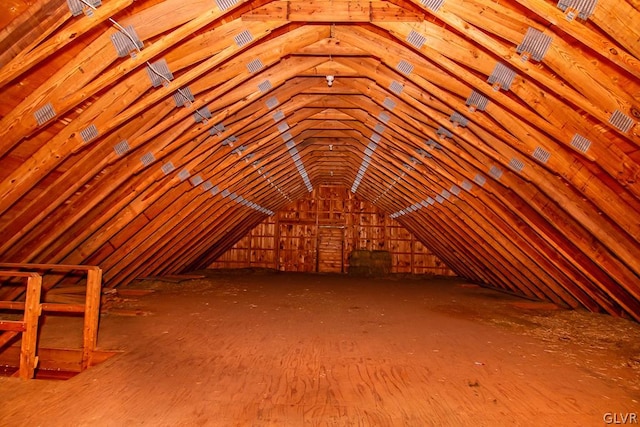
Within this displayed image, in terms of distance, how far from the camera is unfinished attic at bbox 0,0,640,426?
3.53m

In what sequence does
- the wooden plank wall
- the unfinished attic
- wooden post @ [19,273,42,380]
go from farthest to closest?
1. the wooden plank wall
2. wooden post @ [19,273,42,380]
3. the unfinished attic

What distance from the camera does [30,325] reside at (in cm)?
423

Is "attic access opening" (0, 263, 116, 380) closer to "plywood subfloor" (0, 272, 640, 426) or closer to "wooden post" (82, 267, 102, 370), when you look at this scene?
"wooden post" (82, 267, 102, 370)

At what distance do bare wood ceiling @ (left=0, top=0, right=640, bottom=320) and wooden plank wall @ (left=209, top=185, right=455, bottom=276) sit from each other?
7304 mm

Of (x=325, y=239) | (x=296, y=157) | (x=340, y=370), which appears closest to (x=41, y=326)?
(x=340, y=370)

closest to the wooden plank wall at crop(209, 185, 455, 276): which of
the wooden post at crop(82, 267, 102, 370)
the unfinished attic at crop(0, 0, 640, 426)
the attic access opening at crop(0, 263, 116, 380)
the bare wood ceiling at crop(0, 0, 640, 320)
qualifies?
the unfinished attic at crop(0, 0, 640, 426)

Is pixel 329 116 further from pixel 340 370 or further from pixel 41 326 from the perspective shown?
pixel 41 326

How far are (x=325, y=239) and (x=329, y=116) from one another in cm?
917

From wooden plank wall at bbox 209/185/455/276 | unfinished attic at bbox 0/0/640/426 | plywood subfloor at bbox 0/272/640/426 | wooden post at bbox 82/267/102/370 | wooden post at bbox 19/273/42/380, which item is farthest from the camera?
wooden plank wall at bbox 209/185/455/276

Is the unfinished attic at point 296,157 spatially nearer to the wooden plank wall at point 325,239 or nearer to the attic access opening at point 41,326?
the attic access opening at point 41,326

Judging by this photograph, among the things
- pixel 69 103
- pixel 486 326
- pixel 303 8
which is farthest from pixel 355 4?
pixel 486 326

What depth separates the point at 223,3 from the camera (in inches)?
143

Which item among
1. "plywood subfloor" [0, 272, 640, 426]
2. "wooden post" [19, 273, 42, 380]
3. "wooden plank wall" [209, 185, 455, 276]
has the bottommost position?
"plywood subfloor" [0, 272, 640, 426]

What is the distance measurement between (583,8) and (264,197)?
9.77 m
